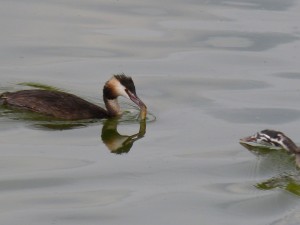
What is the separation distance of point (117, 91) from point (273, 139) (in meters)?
2.64

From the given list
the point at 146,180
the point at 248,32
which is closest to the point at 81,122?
the point at 146,180

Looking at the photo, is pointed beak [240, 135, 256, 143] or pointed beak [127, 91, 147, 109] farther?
pointed beak [127, 91, 147, 109]

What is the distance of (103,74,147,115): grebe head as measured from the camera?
15.3m

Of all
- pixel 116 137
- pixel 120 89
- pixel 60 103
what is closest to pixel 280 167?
pixel 116 137

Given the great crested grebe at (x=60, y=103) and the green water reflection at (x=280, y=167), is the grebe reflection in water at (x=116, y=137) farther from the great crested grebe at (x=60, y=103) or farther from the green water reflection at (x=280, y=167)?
the green water reflection at (x=280, y=167)

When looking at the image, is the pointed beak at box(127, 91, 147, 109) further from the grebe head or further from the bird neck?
the bird neck

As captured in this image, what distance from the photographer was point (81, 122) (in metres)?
15.0

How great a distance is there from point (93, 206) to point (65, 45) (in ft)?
23.8

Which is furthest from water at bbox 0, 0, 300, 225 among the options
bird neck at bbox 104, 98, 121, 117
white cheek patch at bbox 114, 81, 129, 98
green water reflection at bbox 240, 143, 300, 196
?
white cheek patch at bbox 114, 81, 129, 98

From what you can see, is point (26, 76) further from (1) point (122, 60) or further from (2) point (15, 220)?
(2) point (15, 220)

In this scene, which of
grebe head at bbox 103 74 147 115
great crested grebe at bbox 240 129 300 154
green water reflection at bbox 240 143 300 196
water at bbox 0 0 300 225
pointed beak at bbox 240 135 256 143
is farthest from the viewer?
grebe head at bbox 103 74 147 115

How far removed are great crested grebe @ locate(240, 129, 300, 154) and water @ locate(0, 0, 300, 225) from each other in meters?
0.16

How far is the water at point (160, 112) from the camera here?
11617 mm

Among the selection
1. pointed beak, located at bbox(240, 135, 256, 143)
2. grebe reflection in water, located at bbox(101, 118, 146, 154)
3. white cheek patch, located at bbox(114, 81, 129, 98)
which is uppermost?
white cheek patch, located at bbox(114, 81, 129, 98)
